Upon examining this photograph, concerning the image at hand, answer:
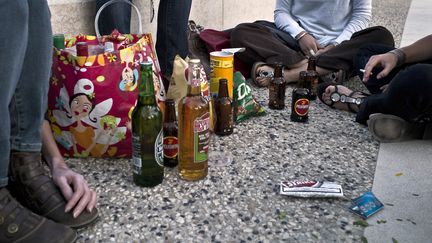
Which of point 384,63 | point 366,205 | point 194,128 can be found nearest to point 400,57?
point 384,63

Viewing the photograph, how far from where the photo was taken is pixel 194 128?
189 centimetres

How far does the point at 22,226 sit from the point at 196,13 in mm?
3362

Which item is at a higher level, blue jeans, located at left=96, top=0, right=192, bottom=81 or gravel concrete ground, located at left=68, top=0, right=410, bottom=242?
blue jeans, located at left=96, top=0, right=192, bottom=81

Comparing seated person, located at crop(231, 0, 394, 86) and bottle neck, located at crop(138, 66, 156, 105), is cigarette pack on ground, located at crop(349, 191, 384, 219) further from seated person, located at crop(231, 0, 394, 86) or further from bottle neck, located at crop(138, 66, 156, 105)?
seated person, located at crop(231, 0, 394, 86)

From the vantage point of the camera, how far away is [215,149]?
7.64ft

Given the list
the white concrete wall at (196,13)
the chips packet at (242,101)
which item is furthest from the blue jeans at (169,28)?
the chips packet at (242,101)

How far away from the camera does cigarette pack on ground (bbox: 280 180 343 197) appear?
6.11ft

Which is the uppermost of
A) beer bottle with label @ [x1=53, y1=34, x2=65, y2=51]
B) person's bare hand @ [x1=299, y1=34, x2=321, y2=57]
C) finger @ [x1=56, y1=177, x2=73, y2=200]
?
beer bottle with label @ [x1=53, y1=34, x2=65, y2=51]

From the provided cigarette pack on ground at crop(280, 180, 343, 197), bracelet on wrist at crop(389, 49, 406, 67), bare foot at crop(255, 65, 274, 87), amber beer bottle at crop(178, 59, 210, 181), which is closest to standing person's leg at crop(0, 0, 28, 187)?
amber beer bottle at crop(178, 59, 210, 181)

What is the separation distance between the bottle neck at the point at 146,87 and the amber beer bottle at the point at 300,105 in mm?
1043

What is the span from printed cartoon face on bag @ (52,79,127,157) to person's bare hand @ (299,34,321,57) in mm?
1867

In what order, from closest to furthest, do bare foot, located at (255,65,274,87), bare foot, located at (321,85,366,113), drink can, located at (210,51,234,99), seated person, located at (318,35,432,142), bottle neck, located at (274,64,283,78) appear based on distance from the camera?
seated person, located at (318,35,432,142), drink can, located at (210,51,234,99), bottle neck, located at (274,64,283,78), bare foot, located at (321,85,366,113), bare foot, located at (255,65,274,87)

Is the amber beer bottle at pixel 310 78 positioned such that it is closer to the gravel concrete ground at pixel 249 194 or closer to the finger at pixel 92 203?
the gravel concrete ground at pixel 249 194

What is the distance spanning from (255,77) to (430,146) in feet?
4.48
